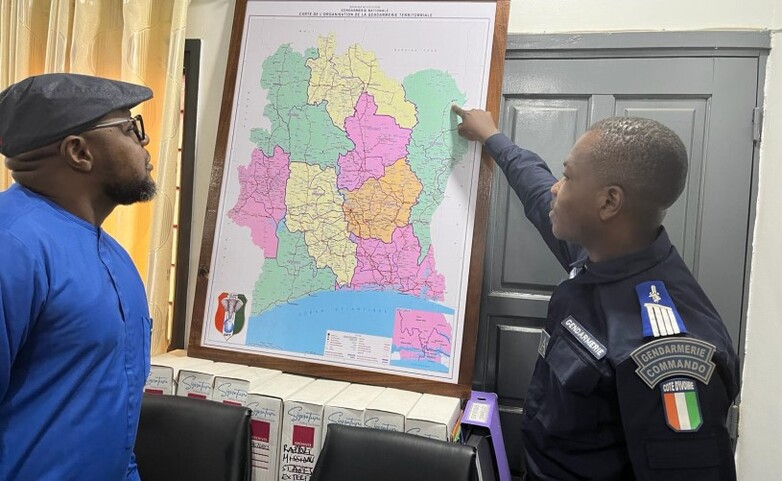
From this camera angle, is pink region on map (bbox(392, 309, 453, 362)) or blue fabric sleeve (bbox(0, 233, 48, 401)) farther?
pink region on map (bbox(392, 309, 453, 362))

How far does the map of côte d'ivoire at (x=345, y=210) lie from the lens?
1.56 m

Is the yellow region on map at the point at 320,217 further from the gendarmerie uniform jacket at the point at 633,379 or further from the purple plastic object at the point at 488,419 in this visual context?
the gendarmerie uniform jacket at the point at 633,379

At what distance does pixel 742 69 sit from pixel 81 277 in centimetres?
187

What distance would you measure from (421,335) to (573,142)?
0.81 metres

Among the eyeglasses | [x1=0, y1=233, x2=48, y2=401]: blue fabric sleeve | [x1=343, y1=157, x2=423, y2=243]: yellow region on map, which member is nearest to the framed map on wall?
[x1=343, y1=157, x2=423, y2=243]: yellow region on map

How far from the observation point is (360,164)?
1.64m

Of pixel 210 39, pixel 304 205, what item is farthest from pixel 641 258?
pixel 210 39

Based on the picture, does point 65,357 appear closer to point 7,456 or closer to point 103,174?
point 7,456

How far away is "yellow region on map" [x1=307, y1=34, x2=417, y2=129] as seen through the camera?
1.62 m

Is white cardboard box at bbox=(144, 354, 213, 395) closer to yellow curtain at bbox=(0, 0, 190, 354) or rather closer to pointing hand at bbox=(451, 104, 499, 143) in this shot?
yellow curtain at bbox=(0, 0, 190, 354)

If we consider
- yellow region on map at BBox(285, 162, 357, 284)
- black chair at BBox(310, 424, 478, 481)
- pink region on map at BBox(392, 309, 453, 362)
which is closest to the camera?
black chair at BBox(310, 424, 478, 481)

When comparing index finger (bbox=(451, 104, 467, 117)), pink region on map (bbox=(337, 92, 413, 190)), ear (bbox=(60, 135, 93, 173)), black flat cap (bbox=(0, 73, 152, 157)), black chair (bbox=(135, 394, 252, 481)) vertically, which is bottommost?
black chair (bbox=(135, 394, 252, 481))

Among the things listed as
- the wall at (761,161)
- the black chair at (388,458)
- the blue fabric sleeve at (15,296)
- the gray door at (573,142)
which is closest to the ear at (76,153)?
the blue fabric sleeve at (15,296)

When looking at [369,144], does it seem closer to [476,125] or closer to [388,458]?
[476,125]
